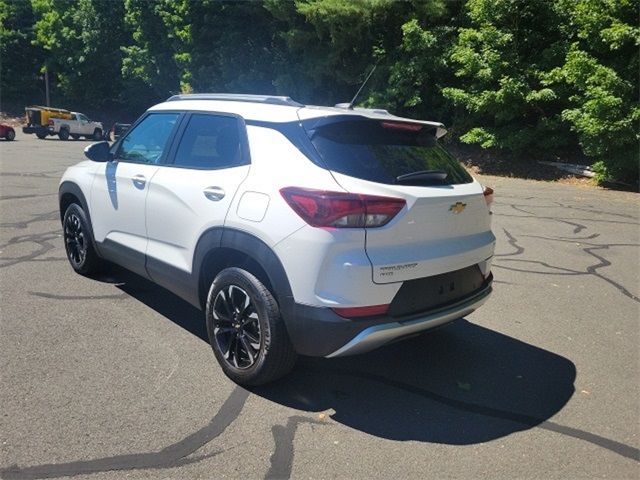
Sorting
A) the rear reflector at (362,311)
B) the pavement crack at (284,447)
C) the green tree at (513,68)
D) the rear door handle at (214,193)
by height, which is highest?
the green tree at (513,68)

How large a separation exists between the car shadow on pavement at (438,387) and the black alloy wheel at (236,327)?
0.26 meters

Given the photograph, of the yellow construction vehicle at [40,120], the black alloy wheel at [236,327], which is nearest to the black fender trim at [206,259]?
the black alloy wheel at [236,327]

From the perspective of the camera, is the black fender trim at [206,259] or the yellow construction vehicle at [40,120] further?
the yellow construction vehicle at [40,120]

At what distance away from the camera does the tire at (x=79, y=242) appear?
5.23 m

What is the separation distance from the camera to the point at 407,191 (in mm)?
3158

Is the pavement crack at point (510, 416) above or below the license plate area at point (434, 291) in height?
below

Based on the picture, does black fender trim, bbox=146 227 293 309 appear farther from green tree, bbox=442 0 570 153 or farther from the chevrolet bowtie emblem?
green tree, bbox=442 0 570 153

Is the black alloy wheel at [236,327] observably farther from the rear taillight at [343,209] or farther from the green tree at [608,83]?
the green tree at [608,83]

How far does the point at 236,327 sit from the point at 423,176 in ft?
5.02

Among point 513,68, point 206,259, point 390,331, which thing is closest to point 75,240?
point 206,259

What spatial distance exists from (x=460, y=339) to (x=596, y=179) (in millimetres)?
13873

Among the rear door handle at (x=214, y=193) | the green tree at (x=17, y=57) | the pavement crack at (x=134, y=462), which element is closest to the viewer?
the pavement crack at (x=134, y=462)

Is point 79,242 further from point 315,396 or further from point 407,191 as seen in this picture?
point 407,191

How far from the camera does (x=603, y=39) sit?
1450cm
